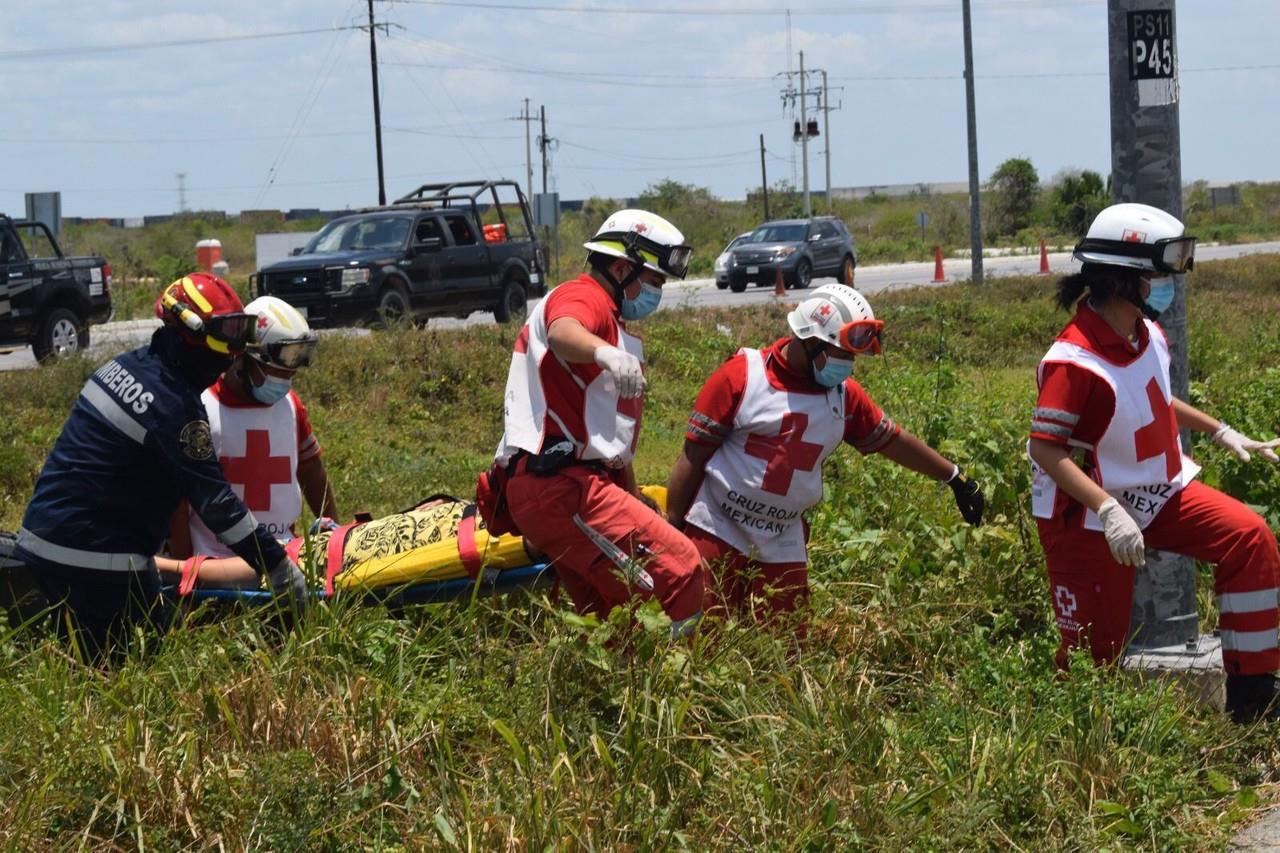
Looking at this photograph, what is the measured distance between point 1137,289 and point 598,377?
1.74 meters

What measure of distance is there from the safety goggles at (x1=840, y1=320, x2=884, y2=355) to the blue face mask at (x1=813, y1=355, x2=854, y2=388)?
0.06 meters

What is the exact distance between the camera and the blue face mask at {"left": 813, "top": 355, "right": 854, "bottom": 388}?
223 inches

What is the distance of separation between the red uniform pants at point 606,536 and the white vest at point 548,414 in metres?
0.08

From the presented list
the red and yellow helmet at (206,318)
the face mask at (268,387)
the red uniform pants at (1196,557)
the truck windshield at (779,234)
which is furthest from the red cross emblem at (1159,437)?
the truck windshield at (779,234)

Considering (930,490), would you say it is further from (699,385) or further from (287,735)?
(699,385)

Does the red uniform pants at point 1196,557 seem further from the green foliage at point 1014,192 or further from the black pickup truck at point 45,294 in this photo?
the green foliage at point 1014,192

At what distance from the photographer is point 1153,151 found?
5.67 meters

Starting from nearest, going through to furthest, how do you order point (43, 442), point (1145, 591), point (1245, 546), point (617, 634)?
point (617, 634), point (1245, 546), point (1145, 591), point (43, 442)

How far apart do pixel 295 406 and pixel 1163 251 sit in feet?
10.4

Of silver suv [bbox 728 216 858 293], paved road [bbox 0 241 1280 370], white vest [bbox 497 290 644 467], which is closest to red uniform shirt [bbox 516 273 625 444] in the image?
white vest [bbox 497 290 644 467]

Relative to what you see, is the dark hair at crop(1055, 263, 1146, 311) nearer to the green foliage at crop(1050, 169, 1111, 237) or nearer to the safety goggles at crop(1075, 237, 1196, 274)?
the safety goggles at crop(1075, 237, 1196, 274)

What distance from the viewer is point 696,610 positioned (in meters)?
5.06

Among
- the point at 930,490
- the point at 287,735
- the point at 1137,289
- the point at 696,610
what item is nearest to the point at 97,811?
the point at 287,735

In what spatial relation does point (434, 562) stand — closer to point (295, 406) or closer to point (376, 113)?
point (295, 406)
